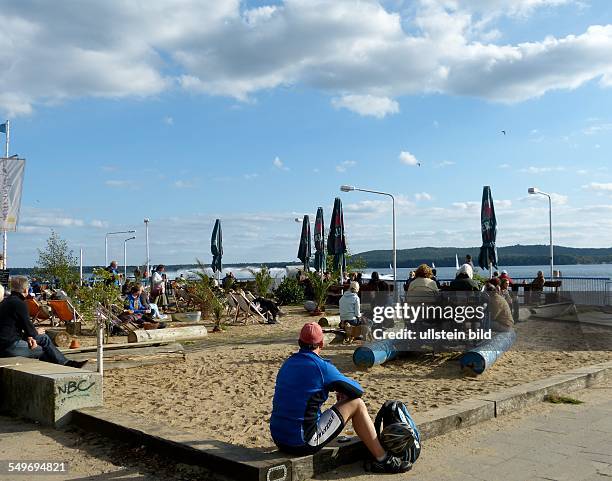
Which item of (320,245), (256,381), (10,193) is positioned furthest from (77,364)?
(320,245)

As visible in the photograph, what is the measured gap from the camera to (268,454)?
457cm

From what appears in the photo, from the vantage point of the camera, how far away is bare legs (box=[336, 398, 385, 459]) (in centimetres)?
465

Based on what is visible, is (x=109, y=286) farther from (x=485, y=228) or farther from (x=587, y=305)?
(x=587, y=305)

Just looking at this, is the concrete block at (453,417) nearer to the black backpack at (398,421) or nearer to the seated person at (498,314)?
the black backpack at (398,421)

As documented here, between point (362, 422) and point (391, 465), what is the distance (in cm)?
36

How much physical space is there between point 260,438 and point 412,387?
296 cm

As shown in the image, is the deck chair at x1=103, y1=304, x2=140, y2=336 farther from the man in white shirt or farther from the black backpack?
the black backpack

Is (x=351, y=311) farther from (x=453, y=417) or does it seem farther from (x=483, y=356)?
(x=453, y=417)

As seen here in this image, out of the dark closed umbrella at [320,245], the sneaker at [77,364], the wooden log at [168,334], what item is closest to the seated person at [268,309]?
the wooden log at [168,334]

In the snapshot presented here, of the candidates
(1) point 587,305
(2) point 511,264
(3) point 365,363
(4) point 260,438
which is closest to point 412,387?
(3) point 365,363

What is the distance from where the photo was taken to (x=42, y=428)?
19.6ft

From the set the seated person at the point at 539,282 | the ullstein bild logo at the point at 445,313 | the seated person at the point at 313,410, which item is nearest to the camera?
the seated person at the point at 313,410

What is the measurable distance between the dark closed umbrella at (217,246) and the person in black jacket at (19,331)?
20.9 meters

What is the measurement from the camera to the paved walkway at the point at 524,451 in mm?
4562
